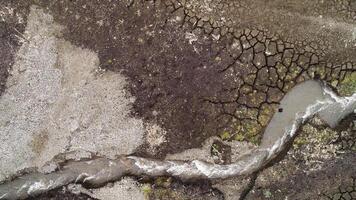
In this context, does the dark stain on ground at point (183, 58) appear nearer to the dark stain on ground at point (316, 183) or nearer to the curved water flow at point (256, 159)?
the curved water flow at point (256, 159)

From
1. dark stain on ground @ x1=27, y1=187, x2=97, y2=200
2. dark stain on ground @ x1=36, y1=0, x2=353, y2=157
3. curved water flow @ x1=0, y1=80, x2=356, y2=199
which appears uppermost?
dark stain on ground @ x1=36, y1=0, x2=353, y2=157

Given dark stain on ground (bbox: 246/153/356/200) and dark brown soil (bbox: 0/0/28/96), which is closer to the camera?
dark brown soil (bbox: 0/0/28/96)

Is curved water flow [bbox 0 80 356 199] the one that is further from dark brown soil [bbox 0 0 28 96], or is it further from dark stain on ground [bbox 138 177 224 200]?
dark brown soil [bbox 0 0 28 96]

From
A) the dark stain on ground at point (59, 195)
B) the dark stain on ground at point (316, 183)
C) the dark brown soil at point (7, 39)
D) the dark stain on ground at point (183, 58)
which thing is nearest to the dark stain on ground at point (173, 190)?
the dark stain on ground at point (183, 58)

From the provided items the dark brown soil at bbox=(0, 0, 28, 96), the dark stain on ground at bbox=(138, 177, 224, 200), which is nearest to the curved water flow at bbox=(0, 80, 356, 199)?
the dark stain on ground at bbox=(138, 177, 224, 200)

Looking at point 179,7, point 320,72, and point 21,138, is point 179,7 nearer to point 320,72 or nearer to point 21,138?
point 320,72

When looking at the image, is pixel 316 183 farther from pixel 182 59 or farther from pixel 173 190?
pixel 182 59

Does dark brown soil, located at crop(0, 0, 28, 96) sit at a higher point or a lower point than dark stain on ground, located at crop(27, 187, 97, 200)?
higher

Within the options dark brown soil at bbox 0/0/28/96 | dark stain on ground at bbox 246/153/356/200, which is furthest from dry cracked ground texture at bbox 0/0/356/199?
dark stain on ground at bbox 246/153/356/200
